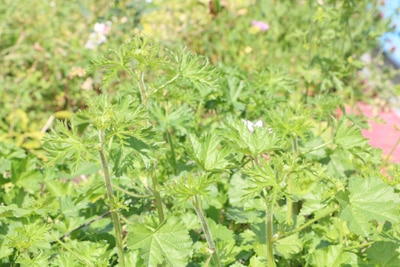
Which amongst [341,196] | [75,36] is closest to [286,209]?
[341,196]

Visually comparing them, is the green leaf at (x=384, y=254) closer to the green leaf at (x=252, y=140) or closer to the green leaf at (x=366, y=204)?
the green leaf at (x=366, y=204)

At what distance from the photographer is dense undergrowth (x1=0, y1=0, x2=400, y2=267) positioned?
1208 mm

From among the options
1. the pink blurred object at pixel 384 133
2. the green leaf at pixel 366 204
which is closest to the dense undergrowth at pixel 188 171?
the green leaf at pixel 366 204

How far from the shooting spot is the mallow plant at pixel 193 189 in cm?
119

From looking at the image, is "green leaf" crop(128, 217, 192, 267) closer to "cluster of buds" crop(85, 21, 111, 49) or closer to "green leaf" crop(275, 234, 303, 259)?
"green leaf" crop(275, 234, 303, 259)

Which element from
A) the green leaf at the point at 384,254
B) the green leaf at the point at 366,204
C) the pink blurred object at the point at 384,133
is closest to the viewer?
the green leaf at the point at 366,204

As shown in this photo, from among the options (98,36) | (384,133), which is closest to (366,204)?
(98,36)

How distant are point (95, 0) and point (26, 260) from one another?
3764 millimetres

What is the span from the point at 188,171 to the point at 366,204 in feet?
2.75

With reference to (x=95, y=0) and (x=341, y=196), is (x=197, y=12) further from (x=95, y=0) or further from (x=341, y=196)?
(x=341, y=196)

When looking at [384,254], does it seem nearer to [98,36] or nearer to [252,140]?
[252,140]

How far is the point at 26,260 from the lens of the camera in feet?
4.46

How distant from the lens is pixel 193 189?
1181 mm

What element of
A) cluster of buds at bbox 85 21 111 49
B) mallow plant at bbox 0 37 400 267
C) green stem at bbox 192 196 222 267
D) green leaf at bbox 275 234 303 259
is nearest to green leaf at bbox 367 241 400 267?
mallow plant at bbox 0 37 400 267
